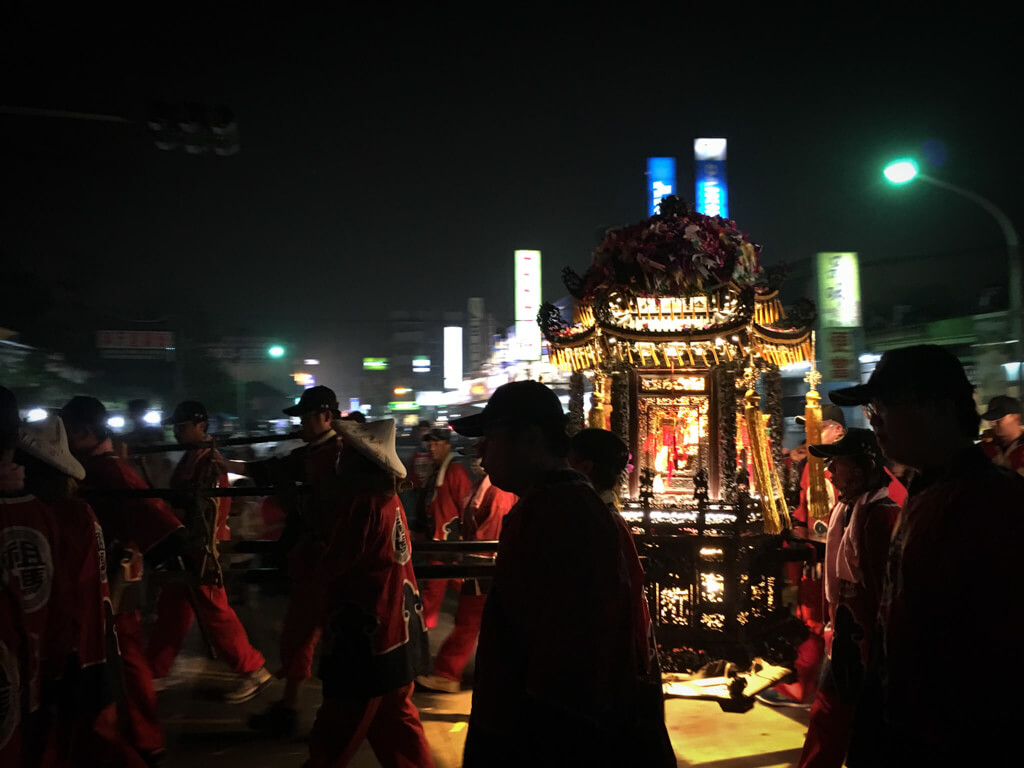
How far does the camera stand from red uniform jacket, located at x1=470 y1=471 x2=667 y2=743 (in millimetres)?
1644

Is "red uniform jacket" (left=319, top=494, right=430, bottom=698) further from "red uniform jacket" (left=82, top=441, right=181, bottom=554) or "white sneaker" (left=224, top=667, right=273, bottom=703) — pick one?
Result: "white sneaker" (left=224, top=667, right=273, bottom=703)

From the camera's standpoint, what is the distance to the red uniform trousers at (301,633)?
4.55 metres

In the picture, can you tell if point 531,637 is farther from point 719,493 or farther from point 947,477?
point 719,493

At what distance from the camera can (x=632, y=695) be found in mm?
1806

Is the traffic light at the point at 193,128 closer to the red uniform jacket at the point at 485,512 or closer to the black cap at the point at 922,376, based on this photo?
the red uniform jacket at the point at 485,512

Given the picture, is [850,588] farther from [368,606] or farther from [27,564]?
[27,564]

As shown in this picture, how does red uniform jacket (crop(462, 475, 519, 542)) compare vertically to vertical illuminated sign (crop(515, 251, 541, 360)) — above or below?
below

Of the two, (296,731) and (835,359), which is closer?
(296,731)

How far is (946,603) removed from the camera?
5.42 ft

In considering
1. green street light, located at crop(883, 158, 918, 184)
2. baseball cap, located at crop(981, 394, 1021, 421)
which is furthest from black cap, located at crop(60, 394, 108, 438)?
green street light, located at crop(883, 158, 918, 184)

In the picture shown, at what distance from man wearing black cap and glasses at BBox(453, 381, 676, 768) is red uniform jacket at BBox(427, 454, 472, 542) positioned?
15.8 feet

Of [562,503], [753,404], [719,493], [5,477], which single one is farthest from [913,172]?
[5,477]

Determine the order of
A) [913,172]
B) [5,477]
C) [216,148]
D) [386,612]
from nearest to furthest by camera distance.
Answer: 1. [5,477]
2. [386,612]
3. [216,148]
4. [913,172]

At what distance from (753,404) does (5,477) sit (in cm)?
505
